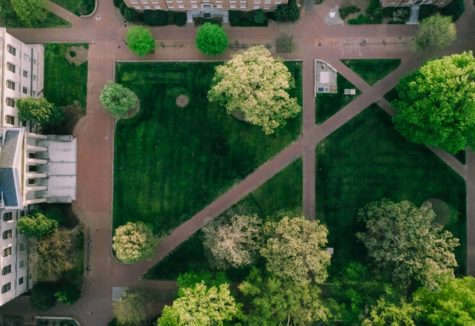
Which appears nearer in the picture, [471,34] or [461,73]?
[461,73]

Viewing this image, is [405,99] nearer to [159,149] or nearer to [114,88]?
[159,149]

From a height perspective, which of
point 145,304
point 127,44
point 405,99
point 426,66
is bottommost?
point 145,304

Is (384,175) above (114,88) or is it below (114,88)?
below

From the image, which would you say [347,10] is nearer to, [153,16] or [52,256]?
[153,16]

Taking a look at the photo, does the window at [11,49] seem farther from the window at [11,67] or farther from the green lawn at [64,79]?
the green lawn at [64,79]

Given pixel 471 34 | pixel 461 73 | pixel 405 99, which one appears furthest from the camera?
pixel 471 34

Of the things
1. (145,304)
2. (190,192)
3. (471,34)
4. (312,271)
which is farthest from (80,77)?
(471,34)

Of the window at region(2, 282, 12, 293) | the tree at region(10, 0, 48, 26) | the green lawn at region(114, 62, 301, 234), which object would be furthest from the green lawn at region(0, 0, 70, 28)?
the window at region(2, 282, 12, 293)

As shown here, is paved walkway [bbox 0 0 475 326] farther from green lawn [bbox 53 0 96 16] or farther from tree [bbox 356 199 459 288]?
tree [bbox 356 199 459 288]
